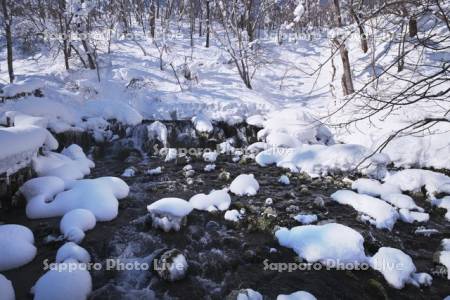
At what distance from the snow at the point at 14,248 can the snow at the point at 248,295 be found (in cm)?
318

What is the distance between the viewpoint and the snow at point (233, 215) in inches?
247

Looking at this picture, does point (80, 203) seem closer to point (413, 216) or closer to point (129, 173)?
point (129, 173)

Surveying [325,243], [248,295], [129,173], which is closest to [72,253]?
[248,295]

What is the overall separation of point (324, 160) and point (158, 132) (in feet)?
20.7

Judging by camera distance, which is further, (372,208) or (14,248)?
(372,208)

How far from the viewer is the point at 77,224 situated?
18.5ft

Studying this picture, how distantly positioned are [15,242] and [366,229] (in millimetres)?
5757

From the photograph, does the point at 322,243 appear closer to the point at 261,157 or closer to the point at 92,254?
the point at 92,254

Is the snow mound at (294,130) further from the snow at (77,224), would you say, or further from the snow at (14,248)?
the snow at (14,248)

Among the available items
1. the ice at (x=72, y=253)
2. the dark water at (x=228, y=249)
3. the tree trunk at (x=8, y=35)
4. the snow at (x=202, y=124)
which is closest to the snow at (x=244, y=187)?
the dark water at (x=228, y=249)

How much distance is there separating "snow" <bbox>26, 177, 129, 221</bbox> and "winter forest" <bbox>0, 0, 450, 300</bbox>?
0.03m

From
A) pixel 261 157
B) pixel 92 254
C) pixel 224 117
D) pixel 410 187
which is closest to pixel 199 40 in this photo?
pixel 224 117

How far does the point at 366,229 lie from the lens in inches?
232

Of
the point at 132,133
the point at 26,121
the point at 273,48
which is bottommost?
the point at 132,133
